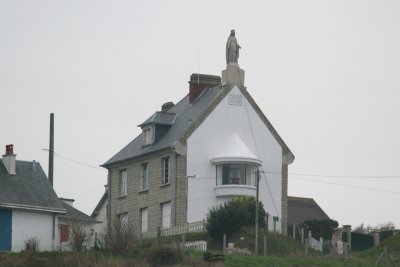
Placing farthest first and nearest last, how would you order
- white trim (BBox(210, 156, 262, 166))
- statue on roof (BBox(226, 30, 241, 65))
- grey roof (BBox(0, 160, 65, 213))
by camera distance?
statue on roof (BBox(226, 30, 241, 65)) → white trim (BBox(210, 156, 262, 166)) → grey roof (BBox(0, 160, 65, 213))

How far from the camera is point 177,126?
290ft

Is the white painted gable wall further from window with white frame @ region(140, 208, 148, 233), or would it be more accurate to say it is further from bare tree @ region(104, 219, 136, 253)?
bare tree @ region(104, 219, 136, 253)

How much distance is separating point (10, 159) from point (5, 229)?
15.9 feet

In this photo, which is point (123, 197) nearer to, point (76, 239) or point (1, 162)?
point (1, 162)

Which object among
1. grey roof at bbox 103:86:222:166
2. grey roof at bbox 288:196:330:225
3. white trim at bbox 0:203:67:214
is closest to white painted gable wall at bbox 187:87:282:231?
grey roof at bbox 103:86:222:166

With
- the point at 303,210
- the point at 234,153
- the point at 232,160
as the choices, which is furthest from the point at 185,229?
the point at 303,210

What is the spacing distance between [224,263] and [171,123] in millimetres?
22072

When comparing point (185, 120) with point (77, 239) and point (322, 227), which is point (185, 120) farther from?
point (77, 239)

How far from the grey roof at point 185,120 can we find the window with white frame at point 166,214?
9.80 feet

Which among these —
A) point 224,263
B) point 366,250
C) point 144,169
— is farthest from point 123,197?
point 224,263

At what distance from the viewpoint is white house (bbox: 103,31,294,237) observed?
85875 millimetres

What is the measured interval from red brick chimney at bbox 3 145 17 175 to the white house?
9.43 metres

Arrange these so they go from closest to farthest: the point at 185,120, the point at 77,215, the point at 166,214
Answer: the point at 166,214 → the point at 185,120 → the point at 77,215

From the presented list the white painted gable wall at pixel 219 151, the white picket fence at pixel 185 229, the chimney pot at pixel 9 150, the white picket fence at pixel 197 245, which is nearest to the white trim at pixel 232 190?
the white painted gable wall at pixel 219 151
